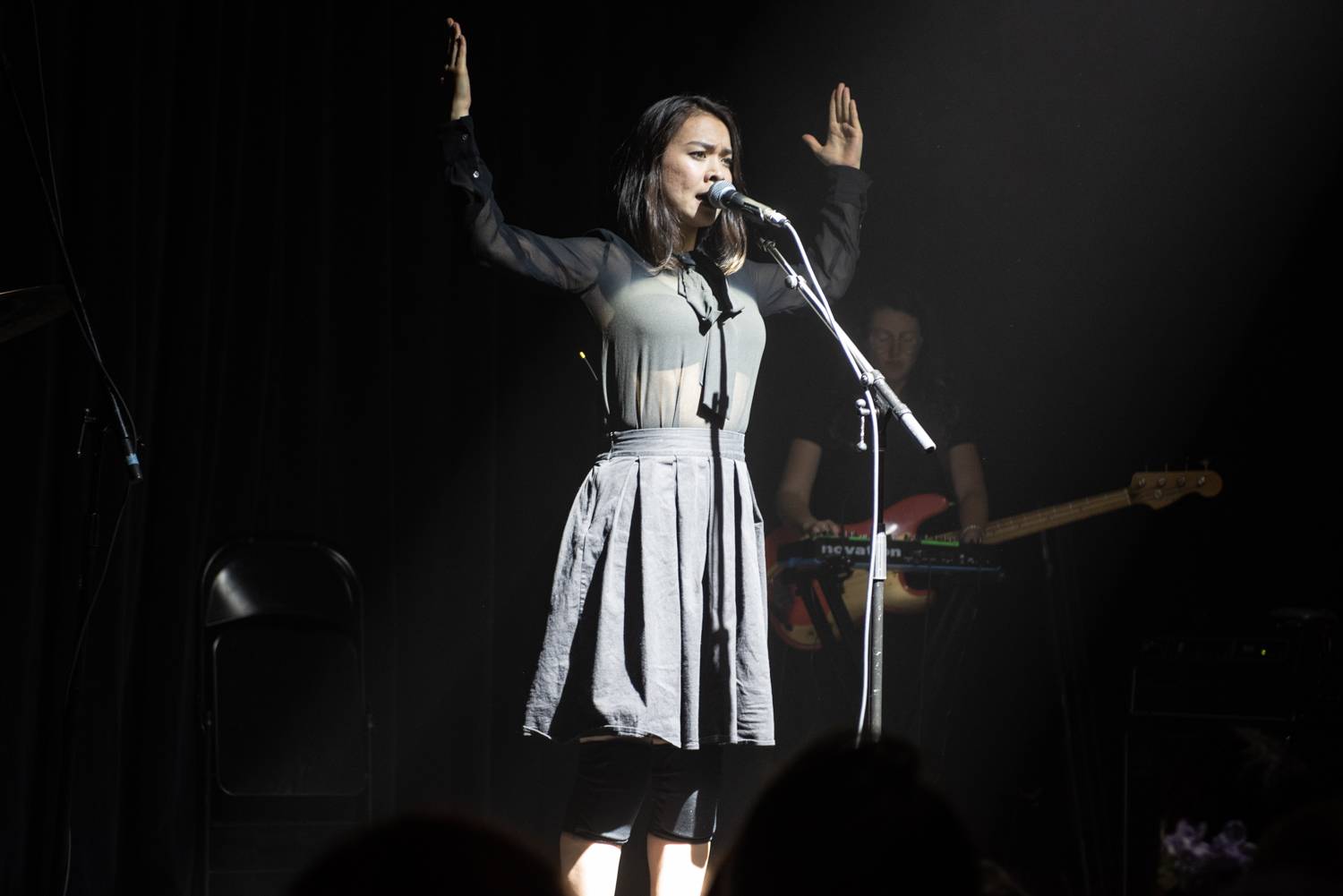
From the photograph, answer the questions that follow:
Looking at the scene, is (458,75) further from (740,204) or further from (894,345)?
(894,345)

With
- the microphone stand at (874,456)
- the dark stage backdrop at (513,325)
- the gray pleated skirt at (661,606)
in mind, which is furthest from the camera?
the dark stage backdrop at (513,325)

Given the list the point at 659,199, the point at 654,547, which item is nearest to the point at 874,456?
the point at 654,547

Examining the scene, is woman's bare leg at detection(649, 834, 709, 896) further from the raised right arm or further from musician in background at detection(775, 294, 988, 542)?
musician in background at detection(775, 294, 988, 542)

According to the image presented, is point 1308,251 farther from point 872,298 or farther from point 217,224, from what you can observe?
point 217,224

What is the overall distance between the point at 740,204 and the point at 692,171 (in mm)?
277

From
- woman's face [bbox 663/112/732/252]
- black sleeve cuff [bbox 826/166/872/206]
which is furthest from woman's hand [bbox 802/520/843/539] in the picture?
woman's face [bbox 663/112/732/252]

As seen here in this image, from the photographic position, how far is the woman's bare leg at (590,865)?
2416 mm

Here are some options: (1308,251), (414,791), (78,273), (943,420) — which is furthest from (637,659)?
(1308,251)

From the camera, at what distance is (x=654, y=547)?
239cm

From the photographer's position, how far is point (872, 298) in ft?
13.8

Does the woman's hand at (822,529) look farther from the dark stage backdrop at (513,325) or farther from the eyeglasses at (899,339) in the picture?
the eyeglasses at (899,339)

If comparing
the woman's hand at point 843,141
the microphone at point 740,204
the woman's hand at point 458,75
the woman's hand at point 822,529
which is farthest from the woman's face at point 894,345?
the woman's hand at point 458,75

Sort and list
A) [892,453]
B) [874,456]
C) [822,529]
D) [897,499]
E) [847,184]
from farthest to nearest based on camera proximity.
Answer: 1. [892,453]
2. [897,499]
3. [822,529]
4. [847,184]
5. [874,456]

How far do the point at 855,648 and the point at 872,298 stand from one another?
1145 mm
